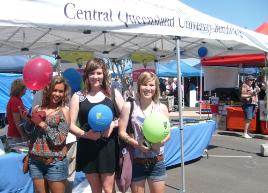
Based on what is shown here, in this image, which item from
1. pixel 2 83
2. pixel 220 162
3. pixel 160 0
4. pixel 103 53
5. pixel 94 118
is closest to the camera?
pixel 94 118

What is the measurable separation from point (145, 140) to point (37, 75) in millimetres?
1140

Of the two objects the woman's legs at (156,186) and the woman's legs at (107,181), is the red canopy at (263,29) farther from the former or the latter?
the woman's legs at (107,181)

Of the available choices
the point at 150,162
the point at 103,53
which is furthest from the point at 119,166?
the point at 103,53

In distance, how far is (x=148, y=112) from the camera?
329 centimetres

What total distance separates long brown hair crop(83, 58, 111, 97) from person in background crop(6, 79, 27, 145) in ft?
6.20

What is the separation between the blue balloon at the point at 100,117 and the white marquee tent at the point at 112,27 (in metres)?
1.07

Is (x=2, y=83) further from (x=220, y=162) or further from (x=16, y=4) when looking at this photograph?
(x=16, y=4)

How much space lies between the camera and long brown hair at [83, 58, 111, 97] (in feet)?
10.3

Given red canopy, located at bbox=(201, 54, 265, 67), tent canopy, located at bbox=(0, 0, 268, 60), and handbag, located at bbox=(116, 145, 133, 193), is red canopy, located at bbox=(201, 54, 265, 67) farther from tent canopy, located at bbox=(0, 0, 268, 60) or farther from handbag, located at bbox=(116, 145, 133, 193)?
handbag, located at bbox=(116, 145, 133, 193)

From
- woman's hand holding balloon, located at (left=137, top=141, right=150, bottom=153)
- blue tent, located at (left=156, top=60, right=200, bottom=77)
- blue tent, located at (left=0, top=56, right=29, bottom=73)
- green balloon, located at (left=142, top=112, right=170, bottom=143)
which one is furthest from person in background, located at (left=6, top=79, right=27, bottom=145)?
blue tent, located at (left=156, top=60, right=200, bottom=77)

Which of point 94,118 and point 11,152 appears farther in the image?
point 11,152

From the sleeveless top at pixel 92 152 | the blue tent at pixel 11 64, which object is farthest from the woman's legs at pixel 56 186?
the blue tent at pixel 11 64

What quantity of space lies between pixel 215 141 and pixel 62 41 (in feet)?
16.7

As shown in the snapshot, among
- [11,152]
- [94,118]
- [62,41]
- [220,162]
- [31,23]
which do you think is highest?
[62,41]
